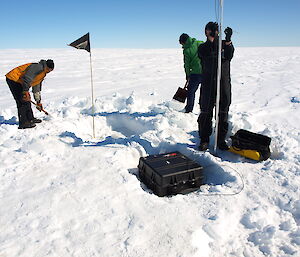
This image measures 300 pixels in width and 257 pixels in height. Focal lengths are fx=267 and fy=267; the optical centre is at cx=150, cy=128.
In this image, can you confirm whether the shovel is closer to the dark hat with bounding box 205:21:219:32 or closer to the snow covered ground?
the snow covered ground

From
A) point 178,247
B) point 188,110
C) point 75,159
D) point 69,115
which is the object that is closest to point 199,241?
point 178,247

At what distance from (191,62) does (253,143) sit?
245 cm

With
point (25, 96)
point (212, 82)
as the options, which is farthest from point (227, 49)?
point (25, 96)

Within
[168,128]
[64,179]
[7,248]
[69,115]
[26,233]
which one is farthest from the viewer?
[69,115]

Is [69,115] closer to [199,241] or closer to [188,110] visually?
[188,110]

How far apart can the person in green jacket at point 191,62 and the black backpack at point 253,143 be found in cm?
188

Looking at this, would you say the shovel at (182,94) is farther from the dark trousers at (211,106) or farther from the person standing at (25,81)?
the person standing at (25,81)

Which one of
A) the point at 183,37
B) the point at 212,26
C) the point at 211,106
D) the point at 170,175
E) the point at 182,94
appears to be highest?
the point at 183,37

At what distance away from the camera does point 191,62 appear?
5535mm

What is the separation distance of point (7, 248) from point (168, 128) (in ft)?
10.5

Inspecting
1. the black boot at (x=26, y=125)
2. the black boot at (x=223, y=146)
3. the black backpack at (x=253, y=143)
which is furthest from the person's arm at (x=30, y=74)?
the black backpack at (x=253, y=143)

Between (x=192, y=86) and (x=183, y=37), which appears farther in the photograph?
(x=192, y=86)

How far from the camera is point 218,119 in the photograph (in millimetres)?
4027

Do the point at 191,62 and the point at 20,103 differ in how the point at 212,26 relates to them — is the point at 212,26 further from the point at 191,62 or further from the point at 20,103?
the point at 20,103
